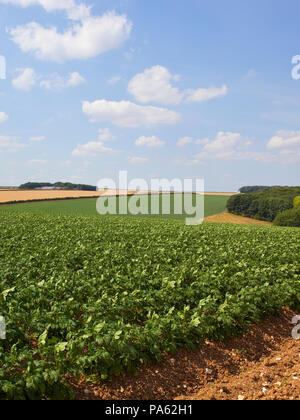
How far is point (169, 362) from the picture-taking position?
5.83 meters

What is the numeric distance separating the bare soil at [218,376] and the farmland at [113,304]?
226 mm

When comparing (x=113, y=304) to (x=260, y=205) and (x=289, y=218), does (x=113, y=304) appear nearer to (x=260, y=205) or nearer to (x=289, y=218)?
(x=289, y=218)

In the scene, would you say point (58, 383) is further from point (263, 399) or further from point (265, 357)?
point (265, 357)

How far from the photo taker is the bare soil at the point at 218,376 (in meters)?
5.00

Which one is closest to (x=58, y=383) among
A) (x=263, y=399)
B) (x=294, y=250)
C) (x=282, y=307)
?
(x=263, y=399)

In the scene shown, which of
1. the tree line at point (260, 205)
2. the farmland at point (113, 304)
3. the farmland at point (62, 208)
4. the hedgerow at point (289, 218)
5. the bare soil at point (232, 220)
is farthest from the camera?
the tree line at point (260, 205)

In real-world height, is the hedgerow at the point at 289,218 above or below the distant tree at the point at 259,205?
below

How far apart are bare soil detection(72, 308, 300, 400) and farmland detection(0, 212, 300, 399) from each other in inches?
8.9

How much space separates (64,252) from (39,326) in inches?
266

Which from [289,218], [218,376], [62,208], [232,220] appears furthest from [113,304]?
[289,218]

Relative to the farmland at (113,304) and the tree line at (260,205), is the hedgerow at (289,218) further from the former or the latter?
the farmland at (113,304)

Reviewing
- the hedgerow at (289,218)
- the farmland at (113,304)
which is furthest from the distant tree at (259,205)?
the farmland at (113,304)

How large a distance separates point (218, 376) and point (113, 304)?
8.99ft

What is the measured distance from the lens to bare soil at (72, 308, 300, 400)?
16.4 feet
